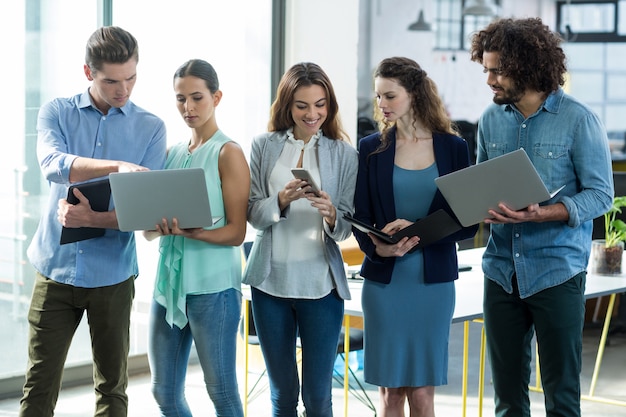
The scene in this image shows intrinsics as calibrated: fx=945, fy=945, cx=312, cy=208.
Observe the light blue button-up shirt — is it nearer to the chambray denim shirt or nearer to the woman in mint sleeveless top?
the woman in mint sleeveless top

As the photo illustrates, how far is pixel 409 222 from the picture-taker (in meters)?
2.99

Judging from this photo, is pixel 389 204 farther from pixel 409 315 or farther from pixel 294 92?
pixel 294 92

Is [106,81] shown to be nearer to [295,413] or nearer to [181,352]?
[181,352]

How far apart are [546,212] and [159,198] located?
3.79 feet

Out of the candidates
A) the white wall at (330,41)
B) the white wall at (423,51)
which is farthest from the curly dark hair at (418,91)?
the white wall at (423,51)

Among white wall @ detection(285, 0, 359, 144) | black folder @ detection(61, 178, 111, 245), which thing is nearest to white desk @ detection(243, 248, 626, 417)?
black folder @ detection(61, 178, 111, 245)

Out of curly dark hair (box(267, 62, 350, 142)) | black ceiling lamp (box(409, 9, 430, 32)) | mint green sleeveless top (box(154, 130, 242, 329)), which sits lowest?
mint green sleeveless top (box(154, 130, 242, 329))

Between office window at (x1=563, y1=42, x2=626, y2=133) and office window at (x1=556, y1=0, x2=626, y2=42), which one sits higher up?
office window at (x1=556, y1=0, x2=626, y2=42)

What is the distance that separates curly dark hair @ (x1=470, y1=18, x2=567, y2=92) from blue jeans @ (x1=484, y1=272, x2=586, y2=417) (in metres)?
0.62

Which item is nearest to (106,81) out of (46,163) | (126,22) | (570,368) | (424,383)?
(46,163)

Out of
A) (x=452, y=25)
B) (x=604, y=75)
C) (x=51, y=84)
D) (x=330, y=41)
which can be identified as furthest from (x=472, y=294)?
(x=604, y=75)

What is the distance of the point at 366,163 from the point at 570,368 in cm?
91

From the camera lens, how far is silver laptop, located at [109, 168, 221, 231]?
272cm

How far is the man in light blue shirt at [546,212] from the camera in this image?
2871 millimetres
